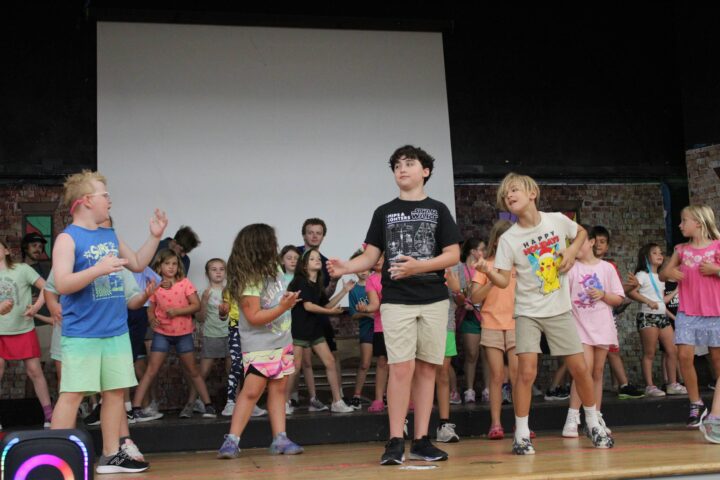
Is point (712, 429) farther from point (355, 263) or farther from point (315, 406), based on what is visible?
point (315, 406)

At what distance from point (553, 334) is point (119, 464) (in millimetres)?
2314

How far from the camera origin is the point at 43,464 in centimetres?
298

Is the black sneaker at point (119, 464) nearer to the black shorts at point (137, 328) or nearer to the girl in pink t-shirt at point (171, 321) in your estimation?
the girl in pink t-shirt at point (171, 321)

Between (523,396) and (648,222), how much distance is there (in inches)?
196

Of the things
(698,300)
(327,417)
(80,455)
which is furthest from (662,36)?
(80,455)

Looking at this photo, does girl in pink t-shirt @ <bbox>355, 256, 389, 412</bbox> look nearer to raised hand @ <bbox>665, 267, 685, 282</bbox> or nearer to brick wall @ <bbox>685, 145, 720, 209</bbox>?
raised hand @ <bbox>665, 267, 685, 282</bbox>

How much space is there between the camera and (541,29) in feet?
29.3

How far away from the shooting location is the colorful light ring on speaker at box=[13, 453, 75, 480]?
9.73 ft

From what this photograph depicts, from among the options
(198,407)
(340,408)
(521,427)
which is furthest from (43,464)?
(198,407)

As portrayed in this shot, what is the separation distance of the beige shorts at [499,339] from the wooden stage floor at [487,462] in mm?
608

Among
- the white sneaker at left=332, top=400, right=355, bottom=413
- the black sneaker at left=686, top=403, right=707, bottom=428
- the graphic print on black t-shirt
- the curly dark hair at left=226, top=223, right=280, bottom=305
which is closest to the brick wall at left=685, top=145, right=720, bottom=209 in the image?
the black sneaker at left=686, top=403, right=707, bottom=428

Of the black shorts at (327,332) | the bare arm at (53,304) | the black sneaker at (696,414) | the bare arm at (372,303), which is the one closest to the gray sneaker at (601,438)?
the black sneaker at (696,414)

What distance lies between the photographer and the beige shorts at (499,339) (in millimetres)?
5734

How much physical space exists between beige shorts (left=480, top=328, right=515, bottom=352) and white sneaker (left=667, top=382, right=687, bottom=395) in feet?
6.91
